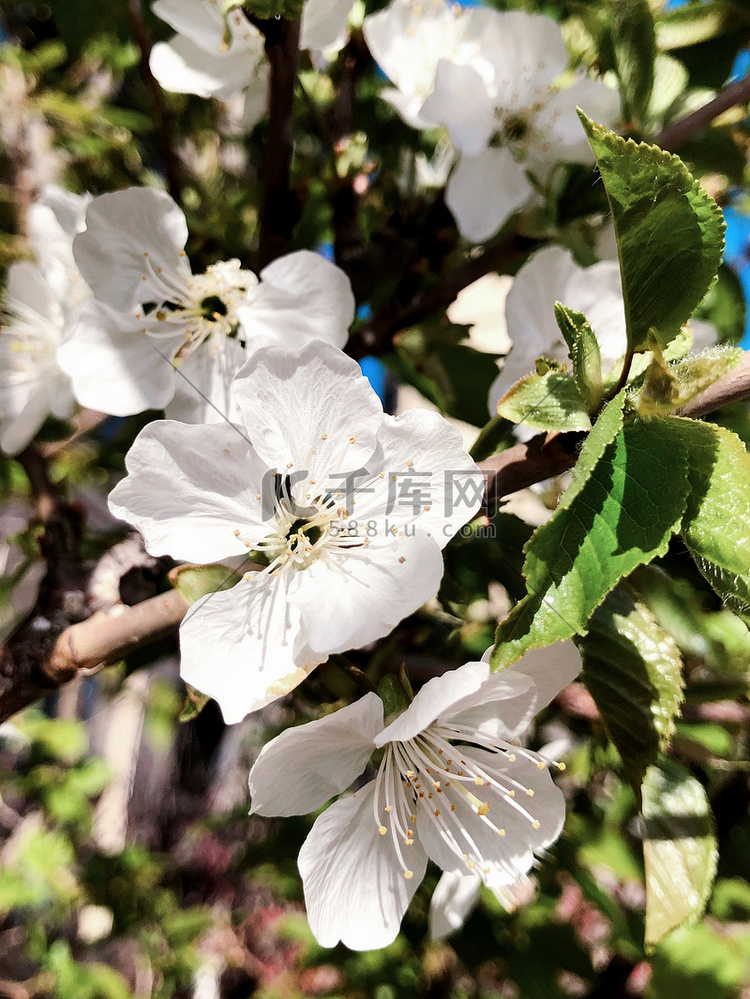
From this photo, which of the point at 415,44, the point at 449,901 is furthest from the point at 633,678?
the point at 415,44

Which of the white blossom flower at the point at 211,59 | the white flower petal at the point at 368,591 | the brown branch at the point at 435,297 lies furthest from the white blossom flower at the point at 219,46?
the white flower petal at the point at 368,591

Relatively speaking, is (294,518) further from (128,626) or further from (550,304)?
(550,304)

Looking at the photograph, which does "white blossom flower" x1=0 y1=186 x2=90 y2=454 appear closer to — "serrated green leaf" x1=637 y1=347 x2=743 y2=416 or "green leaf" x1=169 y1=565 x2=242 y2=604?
"green leaf" x1=169 y1=565 x2=242 y2=604

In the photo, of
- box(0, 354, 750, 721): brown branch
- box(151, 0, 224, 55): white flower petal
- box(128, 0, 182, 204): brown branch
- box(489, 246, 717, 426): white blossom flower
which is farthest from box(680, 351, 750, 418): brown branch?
box(128, 0, 182, 204): brown branch

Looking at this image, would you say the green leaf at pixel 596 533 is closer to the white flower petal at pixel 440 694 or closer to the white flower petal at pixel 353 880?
the white flower petal at pixel 440 694

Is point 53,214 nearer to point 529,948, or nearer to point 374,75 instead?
point 374,75

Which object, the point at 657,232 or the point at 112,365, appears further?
the point at 112,365
